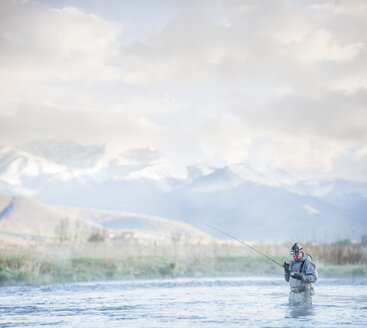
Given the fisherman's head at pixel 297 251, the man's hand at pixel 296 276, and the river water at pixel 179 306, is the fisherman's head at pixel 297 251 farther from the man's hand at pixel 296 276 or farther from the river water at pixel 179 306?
the river water at pixel 179 306

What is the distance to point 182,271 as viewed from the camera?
41.0m

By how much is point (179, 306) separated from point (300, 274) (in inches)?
226

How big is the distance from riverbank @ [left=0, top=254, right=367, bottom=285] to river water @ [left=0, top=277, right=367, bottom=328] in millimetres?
2923

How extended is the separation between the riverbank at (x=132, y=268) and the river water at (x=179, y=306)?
9.59 ft

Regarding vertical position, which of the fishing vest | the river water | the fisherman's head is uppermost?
the fisherman's head

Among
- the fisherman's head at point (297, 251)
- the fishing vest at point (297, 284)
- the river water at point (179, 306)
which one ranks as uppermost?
the fisherman's head at point (297, 251)

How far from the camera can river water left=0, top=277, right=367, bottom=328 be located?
17.1 metres

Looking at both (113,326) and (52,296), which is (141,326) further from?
(52,296)

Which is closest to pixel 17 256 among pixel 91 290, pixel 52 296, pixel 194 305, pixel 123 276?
pixel 123 276

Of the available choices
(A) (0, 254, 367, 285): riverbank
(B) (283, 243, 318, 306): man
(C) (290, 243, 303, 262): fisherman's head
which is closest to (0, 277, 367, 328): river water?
(B) (283, 243, 318, 306): man

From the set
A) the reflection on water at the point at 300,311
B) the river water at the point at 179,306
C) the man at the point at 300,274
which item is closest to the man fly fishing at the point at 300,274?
the man at the point at 300,274

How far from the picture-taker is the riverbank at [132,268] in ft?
113

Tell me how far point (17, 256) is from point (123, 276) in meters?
6.74

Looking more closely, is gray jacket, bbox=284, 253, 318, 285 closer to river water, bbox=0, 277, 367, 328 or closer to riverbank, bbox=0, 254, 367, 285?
river water, bbox=0, 277, 367, 328
